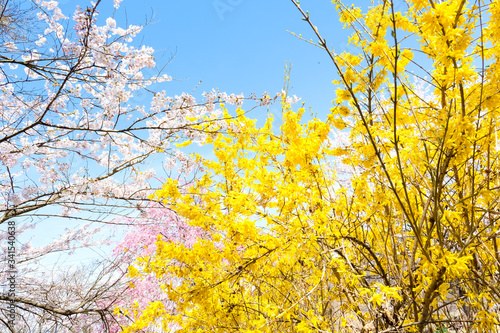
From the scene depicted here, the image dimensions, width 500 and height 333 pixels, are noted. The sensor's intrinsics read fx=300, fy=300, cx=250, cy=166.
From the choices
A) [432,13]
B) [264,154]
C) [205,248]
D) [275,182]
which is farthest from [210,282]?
[432,13]

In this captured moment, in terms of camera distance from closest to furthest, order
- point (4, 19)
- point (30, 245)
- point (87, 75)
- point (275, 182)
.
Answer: point (275, 182), point (87, 75), point (4, 19), point (30, 245)

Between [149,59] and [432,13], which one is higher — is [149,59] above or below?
above

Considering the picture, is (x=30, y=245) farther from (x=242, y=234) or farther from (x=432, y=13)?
(x=432, y=13)

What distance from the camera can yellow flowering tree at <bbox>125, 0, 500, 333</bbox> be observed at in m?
1.85

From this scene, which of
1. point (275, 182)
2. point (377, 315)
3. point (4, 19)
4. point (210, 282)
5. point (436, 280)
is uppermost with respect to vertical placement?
point (4, 19)

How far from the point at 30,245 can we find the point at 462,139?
24.1 feet

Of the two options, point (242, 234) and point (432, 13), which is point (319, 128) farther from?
point (432, 13)

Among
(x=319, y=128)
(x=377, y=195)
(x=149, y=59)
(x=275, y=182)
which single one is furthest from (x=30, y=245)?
(x=377, y=195)

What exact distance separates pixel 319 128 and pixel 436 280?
171 cm

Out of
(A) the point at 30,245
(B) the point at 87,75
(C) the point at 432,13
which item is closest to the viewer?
(C) the point at 432,13

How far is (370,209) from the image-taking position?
117 inches

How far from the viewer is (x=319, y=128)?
308 centimetres

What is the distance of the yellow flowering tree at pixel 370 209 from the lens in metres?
1.85

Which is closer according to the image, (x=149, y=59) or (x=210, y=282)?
(x=210, y=282)
